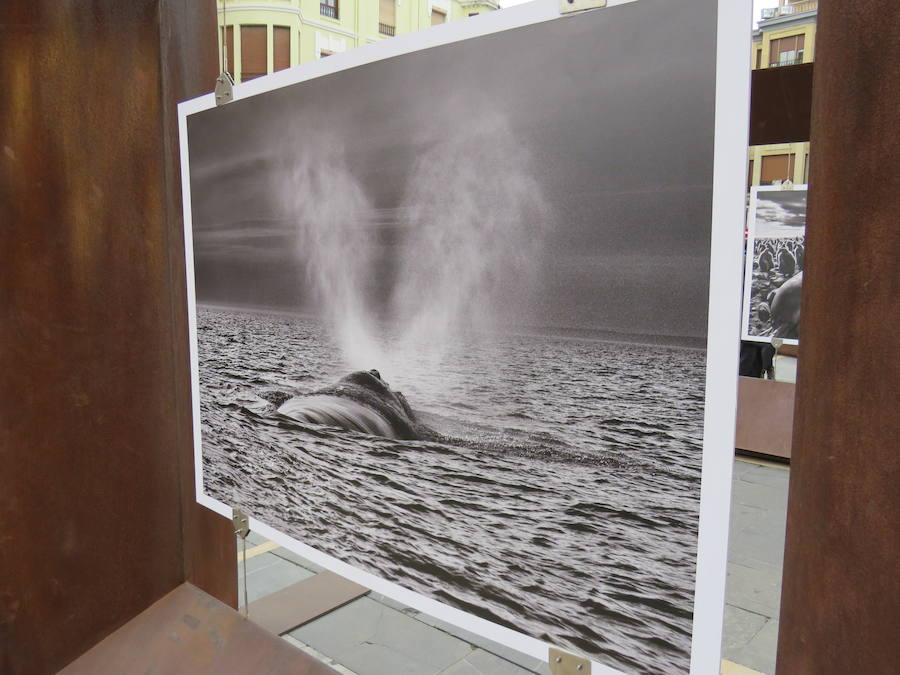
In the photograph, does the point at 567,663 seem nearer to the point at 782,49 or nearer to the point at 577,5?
the point at 577,5

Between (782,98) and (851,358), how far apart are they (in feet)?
7.85

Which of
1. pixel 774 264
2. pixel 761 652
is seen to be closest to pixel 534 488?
pixel 761 652

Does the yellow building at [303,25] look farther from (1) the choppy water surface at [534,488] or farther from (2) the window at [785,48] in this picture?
(1) the choppy water surface at [534,488]

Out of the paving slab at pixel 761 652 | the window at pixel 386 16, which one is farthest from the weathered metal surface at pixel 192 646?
the window at pixel 386 16

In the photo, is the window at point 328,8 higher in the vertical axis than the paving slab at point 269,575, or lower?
higher

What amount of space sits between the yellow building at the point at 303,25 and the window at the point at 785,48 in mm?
9482

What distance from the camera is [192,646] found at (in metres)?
1.30

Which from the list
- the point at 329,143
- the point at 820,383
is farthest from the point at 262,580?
the point at 820,383

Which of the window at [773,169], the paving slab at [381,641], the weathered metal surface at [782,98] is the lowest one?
the paving slab at [381,641]

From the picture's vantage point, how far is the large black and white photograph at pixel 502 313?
0.77 metres

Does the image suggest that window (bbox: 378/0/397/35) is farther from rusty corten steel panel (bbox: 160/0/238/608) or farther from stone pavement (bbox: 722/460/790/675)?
rusty corten steel panel (bbox: 160/0/238/608)

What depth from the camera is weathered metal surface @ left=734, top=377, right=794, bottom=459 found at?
15.2 feet

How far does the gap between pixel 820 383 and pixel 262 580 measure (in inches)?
99.2

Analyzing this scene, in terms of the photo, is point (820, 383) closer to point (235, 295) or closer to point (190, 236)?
point (235, 295)
